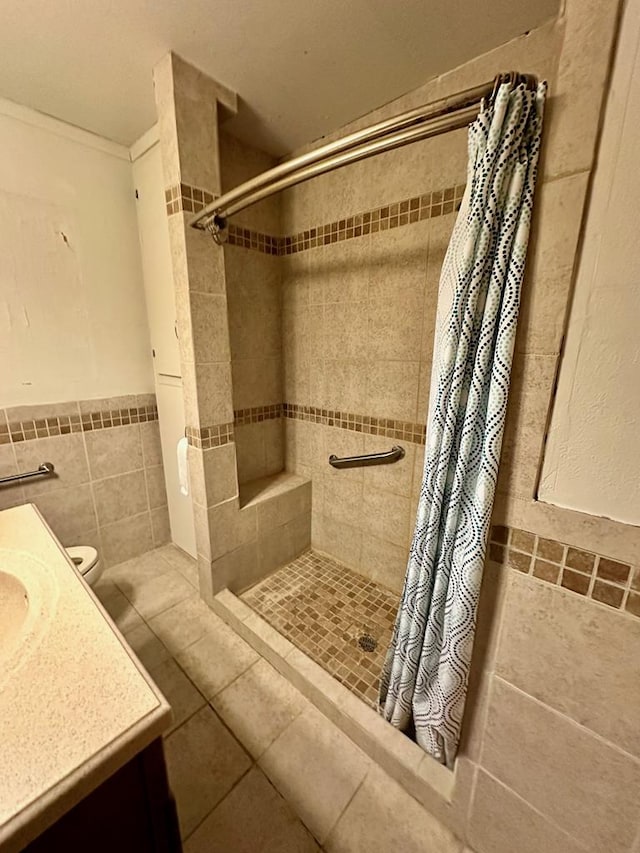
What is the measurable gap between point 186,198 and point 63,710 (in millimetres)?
1551

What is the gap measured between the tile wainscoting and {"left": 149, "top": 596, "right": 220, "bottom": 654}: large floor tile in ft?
1.83

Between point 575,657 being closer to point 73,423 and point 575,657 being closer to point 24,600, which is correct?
point 24,600

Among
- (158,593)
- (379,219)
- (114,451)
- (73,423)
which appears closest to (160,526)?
(158,593)

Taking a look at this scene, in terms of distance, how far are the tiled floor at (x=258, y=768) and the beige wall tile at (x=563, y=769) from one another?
393mm

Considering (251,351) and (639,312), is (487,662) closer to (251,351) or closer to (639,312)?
(639,312)

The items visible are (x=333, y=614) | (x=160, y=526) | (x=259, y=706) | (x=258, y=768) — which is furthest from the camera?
(x=160, y=526)

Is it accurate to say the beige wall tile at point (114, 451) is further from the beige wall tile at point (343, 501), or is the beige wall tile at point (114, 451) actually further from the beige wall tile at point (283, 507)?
the beige wall tile at point (343, 501)

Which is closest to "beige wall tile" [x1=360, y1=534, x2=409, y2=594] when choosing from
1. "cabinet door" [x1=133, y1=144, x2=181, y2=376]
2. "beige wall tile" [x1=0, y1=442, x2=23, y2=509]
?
"cabinet door" [x1=133, y1=144, x2=181, y2=376]

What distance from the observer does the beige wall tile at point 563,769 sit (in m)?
0.66

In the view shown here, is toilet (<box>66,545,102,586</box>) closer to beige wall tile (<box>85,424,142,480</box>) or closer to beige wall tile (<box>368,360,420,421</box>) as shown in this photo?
beige wall tile (<box>85,424,142,480</box>)

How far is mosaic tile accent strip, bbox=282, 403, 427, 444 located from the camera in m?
1.62

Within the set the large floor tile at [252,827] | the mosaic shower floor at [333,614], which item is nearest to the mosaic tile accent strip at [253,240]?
the mosaic shower floor at [333,614]

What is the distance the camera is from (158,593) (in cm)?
184

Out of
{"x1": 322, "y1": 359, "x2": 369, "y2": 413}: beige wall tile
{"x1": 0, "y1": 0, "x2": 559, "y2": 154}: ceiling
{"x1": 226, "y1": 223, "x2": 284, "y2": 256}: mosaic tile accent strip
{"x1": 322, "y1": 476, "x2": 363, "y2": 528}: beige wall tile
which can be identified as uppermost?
{"x1": 0, "y1": 0, "x2": 559, "y2": 154}: ceiling
